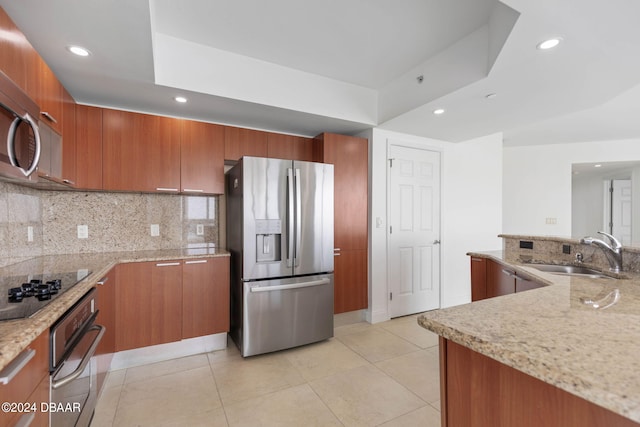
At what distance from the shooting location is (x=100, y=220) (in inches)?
103

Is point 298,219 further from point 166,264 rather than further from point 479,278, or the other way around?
point 479,278

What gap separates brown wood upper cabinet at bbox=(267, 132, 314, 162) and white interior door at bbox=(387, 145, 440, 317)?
38.0 inches

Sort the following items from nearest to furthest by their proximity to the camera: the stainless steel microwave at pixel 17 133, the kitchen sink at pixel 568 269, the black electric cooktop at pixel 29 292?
the black electric cooktop at pixel 29 292, the stainless steel microwave at pixel 17 133, the kitchen sink at pixel 568 269

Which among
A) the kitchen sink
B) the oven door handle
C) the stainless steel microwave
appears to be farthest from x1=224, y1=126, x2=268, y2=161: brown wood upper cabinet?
the kitchen sink

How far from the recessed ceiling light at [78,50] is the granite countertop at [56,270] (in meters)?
1.35

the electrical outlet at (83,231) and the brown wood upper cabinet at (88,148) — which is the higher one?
the brown wood upper cabinet at (88,148)

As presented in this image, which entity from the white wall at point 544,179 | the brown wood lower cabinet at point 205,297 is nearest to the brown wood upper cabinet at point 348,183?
the brown wood lower cabinet at point 205,297

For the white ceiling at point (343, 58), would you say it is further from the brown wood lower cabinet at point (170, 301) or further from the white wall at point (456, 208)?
the brown wood lower cabinet at point (170, 301)

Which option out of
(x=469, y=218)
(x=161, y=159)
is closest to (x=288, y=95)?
(x=161, y=159)

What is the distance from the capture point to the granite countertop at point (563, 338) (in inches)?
22.6

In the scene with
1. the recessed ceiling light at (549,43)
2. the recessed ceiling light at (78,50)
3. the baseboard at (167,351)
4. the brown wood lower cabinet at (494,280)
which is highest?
the recessed ceiling light at (78,50)

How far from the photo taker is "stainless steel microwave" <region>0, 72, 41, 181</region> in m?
1.30

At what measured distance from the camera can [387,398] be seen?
1986 mm

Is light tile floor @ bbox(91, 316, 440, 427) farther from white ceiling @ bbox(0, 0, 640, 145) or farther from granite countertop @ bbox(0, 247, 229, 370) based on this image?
white ceiling @ bbox(0, 0, 640, 145)
